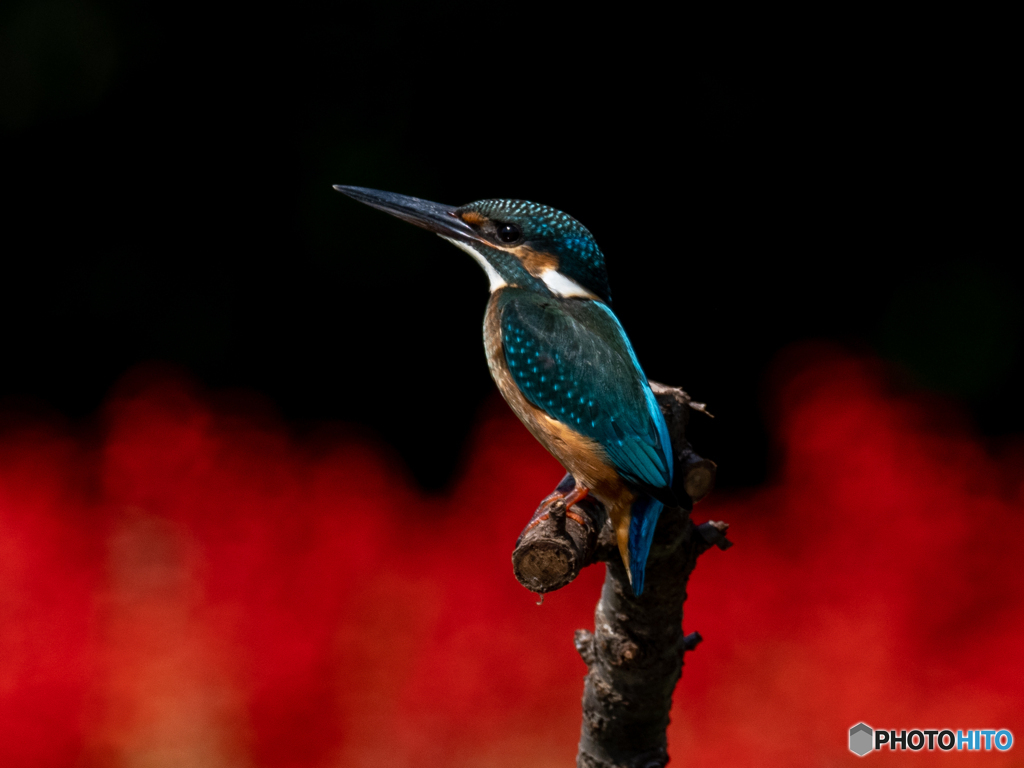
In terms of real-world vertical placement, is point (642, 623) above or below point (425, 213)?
below

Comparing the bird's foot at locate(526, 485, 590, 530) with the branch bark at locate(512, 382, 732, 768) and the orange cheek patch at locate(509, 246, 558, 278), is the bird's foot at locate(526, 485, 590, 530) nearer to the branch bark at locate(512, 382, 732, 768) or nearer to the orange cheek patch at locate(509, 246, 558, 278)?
the branch bark at locate(512, 382, 732, 768)

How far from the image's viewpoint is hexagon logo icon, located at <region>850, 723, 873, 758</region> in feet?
6.38

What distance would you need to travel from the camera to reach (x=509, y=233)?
1.40 meters

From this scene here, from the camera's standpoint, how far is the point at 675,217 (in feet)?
7.21

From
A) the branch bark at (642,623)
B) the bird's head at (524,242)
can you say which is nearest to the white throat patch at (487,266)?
the bird's head at (524,242)

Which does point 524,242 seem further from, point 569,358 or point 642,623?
point 642,623

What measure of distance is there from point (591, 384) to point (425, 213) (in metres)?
0.37

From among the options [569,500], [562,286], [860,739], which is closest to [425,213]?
[562,286]

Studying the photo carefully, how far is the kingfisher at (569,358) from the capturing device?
1297 mm

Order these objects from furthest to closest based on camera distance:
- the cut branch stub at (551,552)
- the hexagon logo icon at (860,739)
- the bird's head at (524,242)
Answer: the hexagon logo icon at (860,739), the bird's head at (524,242), the cut branch stub at (551,552)

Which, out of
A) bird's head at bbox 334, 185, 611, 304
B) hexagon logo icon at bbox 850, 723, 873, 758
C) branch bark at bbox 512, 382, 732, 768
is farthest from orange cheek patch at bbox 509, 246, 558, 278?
hexagon logo icon at bbox 850, 723, 873, 758

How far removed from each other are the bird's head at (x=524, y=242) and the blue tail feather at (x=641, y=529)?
1.04 feet

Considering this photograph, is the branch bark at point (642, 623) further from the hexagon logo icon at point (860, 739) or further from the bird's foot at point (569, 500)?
the hexagon logo icon at point (860, 739)

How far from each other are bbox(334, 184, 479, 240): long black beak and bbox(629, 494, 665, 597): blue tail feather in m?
0.47
